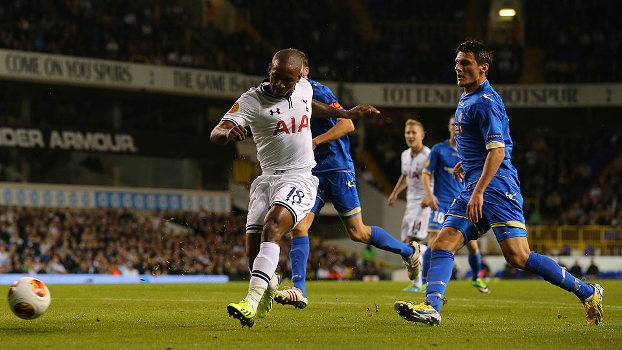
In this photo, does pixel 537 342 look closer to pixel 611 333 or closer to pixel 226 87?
pixel 611 333

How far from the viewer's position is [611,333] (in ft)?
24.0

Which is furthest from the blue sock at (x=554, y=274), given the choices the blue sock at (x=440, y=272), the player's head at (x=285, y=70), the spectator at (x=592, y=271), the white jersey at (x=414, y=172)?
the spectator at (x=592, y=271)

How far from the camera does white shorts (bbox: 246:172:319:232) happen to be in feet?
25.9

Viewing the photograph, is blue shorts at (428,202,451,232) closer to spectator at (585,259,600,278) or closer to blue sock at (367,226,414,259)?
blue sock at (367,226,414,259)

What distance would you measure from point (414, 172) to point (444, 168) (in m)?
1.20

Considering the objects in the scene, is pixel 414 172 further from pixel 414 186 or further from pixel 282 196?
pixel 282 196

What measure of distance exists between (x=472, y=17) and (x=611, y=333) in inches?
1529

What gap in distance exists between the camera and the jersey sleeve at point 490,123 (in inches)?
308

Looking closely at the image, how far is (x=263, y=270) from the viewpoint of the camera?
296 inches

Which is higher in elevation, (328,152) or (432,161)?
(328,152)

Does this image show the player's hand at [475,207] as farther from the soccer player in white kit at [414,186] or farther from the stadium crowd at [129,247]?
the stadium crowd at [129,247]

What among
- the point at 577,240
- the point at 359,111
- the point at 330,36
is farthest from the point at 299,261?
the point at 330,36

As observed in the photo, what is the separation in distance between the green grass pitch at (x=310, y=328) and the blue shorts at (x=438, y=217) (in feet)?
11.8

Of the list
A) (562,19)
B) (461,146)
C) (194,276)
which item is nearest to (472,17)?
(562,19)
